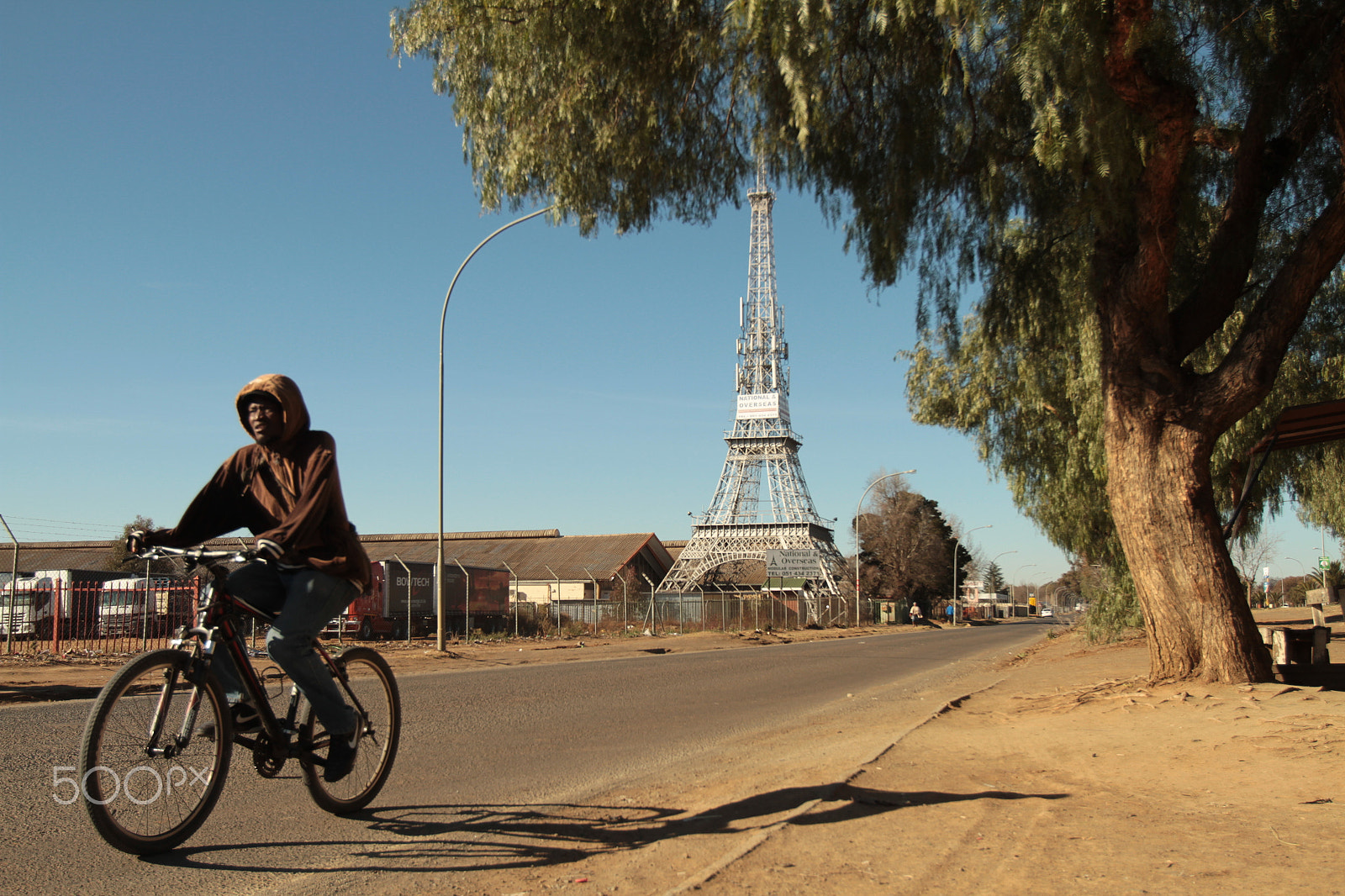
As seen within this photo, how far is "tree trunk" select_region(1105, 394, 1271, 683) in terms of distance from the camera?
877 centimetres

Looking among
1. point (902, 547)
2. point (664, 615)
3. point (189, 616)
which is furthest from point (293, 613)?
point (902, 547)

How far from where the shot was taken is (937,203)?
10328 mm

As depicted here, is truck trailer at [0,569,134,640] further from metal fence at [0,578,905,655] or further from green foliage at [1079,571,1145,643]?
green foliage at [1079,571,1145,643]

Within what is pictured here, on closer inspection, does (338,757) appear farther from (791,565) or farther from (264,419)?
(791,565)

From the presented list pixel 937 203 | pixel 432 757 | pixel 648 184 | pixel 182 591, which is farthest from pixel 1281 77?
pixel 182 591

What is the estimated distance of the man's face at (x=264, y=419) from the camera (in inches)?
158

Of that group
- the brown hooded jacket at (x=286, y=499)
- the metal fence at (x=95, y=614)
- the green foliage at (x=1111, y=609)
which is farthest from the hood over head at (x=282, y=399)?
the metal fence at (x=95, y=614)

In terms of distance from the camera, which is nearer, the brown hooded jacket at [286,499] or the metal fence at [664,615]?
the brown hooded jacket at [286,499]

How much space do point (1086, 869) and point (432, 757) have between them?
13.6 feet

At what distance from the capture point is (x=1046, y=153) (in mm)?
7754

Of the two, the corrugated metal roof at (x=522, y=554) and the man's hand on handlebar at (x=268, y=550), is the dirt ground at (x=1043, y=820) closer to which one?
the man's hand on handlebar at (x=268, y=550)

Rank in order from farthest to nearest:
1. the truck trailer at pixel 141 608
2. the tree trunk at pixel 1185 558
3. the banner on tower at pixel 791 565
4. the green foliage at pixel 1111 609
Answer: the banner on tower at pixel 791 565, the truck trailer at pixel 141 608, the green foliage at pixel 1111 609, the tree trunk at pixel 1185 558

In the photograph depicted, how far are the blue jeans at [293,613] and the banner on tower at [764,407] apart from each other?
64.8 metres

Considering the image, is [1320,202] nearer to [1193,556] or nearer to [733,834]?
[1193,556]
